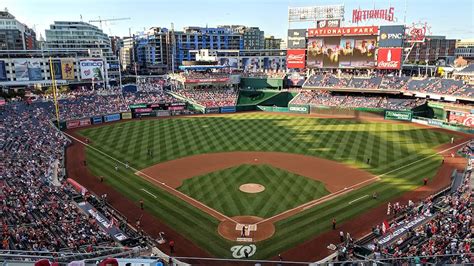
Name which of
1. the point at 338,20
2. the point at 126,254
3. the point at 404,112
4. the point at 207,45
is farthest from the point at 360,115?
the point at 207,45

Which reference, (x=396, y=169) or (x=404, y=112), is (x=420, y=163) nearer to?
(x=396, y=169)

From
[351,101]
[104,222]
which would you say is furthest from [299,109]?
[104,222]

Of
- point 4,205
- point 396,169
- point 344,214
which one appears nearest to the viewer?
point 4,205

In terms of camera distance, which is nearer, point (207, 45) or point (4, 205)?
point (4, 205)

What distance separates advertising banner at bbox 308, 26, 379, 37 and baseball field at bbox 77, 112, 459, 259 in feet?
63.5

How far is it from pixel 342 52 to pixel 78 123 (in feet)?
163

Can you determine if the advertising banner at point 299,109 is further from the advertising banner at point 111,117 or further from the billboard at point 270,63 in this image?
the billboard at point 270,63

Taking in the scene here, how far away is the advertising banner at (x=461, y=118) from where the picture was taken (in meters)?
50.5

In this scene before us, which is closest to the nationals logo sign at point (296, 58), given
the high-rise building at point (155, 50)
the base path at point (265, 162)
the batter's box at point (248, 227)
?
the base path at point (265, 162)

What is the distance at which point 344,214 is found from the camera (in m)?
25.6

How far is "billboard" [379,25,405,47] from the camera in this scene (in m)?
61.2

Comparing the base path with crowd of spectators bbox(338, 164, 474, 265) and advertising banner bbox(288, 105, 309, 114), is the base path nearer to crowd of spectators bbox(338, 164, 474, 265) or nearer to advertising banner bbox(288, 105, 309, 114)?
crowd of spectators bbox(338, 164, 474, 265)

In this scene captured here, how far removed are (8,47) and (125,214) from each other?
354 feet

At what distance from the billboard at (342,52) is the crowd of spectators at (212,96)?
18.2 m
